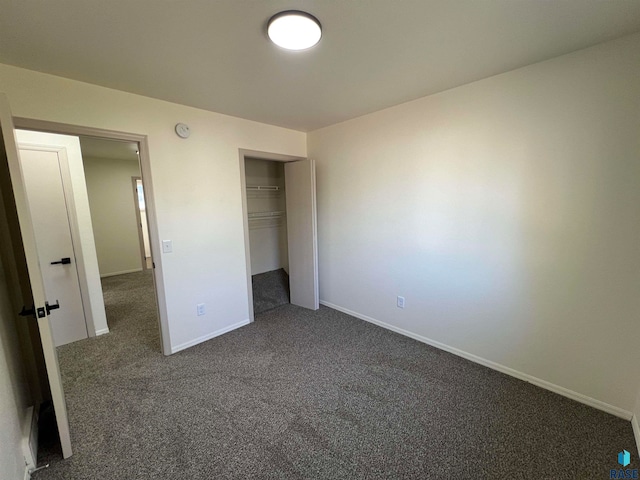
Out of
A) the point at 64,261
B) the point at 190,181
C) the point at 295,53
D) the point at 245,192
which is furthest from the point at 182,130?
the point at 64,261

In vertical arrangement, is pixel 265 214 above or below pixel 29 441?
above

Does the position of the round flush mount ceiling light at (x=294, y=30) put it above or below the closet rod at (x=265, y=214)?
above

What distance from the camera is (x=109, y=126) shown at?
221 centimetres

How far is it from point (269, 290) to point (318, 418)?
7.93 ft

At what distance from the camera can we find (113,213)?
564cm

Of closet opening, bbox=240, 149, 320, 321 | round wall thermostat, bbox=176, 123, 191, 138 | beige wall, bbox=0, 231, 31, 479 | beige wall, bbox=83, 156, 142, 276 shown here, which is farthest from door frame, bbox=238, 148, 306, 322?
beige wall, bbox=83, 156, 142, 276

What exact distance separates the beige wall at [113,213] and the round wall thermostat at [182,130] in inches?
165

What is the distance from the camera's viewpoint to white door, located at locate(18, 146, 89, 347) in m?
2.73

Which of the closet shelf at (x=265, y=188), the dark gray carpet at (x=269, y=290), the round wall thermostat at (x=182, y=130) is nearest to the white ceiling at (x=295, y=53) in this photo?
Result: the round wall thermostat at (x=182, y=130)

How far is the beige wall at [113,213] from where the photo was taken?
537cm

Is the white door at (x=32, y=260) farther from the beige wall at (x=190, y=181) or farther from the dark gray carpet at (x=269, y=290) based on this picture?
the dark gray carpet at (x=269, y=290)

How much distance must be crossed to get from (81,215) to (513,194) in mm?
4342

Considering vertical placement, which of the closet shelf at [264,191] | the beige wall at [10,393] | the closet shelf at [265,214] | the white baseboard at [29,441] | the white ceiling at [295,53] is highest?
the white ceiling at [295,53]

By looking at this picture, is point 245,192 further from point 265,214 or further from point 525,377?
point 525,377
